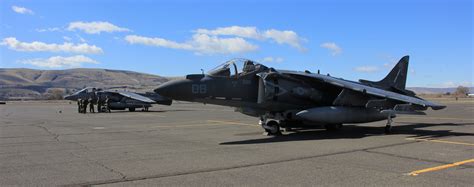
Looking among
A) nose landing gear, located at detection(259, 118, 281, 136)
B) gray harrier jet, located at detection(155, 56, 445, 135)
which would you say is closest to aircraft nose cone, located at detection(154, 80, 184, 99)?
gray harrier jet, located at detection(155, 56, 445, 135)

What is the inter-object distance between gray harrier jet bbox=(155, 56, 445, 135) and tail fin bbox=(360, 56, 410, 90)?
496cm

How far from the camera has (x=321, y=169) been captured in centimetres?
790

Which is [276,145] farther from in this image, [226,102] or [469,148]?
[469,148]

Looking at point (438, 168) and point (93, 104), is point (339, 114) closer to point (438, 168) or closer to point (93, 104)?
point (438, 168)

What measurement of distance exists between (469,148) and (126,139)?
31.6 ft

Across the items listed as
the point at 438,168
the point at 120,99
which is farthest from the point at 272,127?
the point at 120,99

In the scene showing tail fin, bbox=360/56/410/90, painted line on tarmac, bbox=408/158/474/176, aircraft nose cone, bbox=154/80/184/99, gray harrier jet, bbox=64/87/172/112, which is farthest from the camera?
gray harrier jet, bbox=64/87/172/112

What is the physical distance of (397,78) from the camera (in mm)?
20328

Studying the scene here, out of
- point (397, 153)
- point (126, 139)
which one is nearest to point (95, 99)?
point (126, 139)

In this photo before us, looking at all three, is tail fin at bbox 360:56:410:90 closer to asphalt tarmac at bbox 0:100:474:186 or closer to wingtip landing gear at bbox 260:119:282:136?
asphalt tarmac at bbox 0:100:474:186

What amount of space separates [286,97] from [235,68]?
2.08 m

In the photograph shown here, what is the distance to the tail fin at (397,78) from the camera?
19984mm

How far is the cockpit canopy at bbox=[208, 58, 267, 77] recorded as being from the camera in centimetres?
1420

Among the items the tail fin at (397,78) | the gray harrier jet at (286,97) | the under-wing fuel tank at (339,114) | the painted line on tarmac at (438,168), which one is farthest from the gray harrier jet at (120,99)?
the painted line on tarmac at (438,168)
